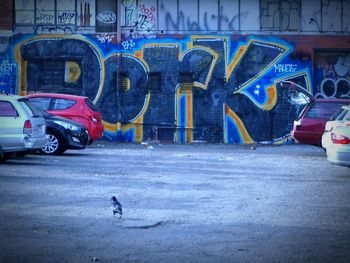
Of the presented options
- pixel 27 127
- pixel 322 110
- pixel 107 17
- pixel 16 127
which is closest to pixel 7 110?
pixel 16 127

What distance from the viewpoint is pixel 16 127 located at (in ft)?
50.7

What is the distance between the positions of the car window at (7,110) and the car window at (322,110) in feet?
28.7

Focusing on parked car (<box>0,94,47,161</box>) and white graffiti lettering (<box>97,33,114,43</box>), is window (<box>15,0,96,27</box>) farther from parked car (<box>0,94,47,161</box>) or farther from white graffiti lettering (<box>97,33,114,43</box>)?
parked car (<box>0,94,47,161</box>)

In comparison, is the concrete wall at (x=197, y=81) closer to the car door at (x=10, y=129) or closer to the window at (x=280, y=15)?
the window at (x=280, y=15)

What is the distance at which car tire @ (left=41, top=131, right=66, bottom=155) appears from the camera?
60.2 feet

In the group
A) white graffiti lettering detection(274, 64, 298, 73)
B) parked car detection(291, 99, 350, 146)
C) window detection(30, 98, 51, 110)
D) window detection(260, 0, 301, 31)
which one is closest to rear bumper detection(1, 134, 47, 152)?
window detection(30, 98, 51, 110)

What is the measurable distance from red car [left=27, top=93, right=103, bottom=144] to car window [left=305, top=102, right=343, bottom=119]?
627 centimetres

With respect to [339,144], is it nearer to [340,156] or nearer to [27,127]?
[340,156]

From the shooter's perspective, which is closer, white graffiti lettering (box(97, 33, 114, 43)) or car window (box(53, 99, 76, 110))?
car window (box(53, 99, 76, 110))

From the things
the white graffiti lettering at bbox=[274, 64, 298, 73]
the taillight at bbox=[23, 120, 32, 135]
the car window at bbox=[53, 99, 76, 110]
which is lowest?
the taillight at bbox=[23, 120, 32, 135]

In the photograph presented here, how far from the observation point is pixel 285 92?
2839 centimetres

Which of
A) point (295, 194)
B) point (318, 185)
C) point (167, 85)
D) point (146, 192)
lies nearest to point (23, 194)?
point (146, 192)

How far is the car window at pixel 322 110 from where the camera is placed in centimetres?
2031

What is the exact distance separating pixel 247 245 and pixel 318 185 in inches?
233
